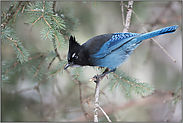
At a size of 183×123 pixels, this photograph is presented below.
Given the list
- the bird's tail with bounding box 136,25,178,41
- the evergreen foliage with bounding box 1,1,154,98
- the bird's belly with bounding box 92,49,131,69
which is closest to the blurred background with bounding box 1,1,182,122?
the evergreen foliage with bounding box 1,1,154,98

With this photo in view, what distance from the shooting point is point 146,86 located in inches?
46.3

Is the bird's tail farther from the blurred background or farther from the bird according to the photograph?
the blurred background

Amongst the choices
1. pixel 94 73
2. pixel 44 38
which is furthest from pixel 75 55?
pixel 94 73

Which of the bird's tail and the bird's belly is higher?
the bird's tail

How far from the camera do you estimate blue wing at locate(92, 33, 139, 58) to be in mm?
1032

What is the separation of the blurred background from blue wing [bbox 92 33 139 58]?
39 cm

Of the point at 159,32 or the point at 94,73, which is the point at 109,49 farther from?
the point at 94,73

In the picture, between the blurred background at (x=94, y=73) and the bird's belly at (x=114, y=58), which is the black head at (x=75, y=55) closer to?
the bird's belly at (x=114, y=58)

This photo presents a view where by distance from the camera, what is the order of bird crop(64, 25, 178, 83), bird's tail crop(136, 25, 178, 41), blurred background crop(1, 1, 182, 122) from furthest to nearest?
blurred background crop(1, 1, 182, 122), bird crop(64, 25, 178, 83), bird's tail crop(136, 25, 178, 41)

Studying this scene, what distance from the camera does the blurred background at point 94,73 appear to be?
1543 millimetres

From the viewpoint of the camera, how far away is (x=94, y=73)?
152 cm

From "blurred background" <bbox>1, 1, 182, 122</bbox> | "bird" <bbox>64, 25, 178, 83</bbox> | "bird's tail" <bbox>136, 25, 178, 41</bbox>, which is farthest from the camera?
"blurred background" <bbox>1, 1, 182, 122</bbox>

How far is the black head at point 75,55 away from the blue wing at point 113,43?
0.29 ft

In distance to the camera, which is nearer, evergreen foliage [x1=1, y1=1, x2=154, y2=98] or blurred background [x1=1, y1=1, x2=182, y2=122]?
evergreen foliage [x1=1, y1=1, x2=154, y2=98]
